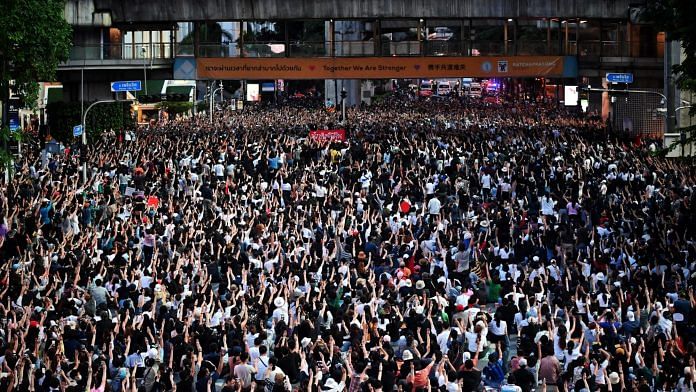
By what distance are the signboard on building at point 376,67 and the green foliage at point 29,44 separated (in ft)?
59.7

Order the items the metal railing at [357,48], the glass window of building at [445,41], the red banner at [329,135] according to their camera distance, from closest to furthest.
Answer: the red banner at [329,135] → the glass window of building at [445,41] → the metal railing at [357,48]

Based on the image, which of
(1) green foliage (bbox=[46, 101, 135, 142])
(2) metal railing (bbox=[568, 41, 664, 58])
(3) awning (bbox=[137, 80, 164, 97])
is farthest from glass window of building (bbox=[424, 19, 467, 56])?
(3) awning (bbox=[137, 80, 164, 97])

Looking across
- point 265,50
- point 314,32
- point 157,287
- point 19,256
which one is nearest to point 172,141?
point 265,50

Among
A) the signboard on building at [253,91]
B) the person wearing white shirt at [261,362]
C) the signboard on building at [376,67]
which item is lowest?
the person wearing white shirt at [261,362]

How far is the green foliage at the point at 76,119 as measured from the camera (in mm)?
52281

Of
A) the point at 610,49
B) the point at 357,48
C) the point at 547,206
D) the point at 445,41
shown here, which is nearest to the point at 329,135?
the point at 547,206

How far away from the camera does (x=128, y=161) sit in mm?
38719

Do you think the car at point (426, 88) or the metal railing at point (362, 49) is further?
the car at point (426, 88)

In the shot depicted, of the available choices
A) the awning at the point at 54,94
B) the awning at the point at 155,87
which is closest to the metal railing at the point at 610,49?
the awning at the point at 155,87

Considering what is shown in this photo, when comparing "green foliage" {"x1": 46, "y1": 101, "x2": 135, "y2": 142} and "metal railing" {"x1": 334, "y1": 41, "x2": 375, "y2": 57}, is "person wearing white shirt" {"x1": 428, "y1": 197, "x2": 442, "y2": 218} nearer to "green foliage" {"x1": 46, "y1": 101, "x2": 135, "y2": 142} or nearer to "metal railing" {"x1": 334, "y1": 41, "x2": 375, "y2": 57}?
"green foliage" {"x1": 46, "y1": 101, "x2": 135, "y2": 142}

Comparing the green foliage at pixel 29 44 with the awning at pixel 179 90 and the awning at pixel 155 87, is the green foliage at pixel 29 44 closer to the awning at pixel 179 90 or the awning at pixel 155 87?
the awning at pixel 155 87

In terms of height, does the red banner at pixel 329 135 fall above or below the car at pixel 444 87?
below

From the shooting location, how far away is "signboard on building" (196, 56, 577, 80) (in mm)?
54344

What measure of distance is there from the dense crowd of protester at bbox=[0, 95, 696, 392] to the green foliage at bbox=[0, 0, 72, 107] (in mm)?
2573
